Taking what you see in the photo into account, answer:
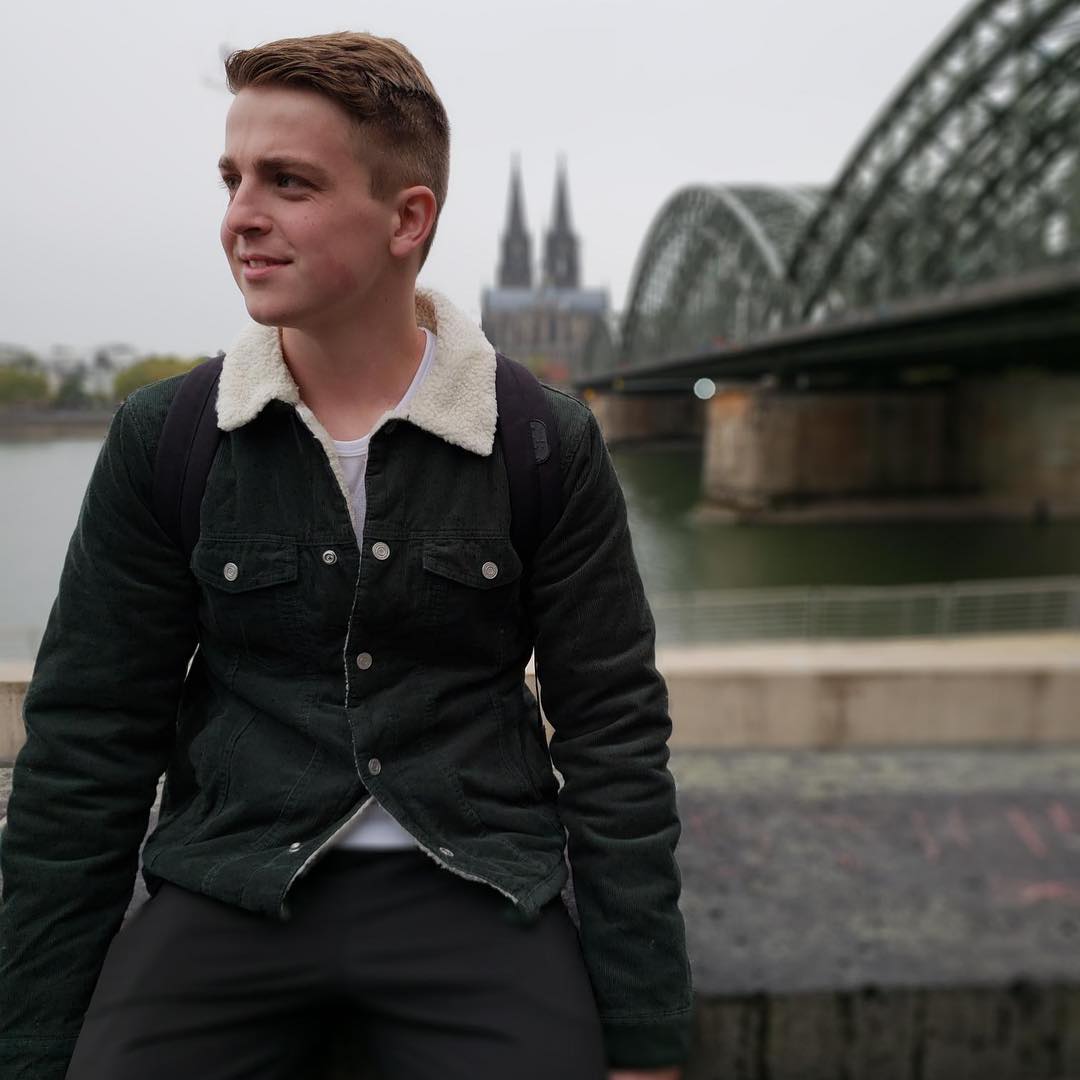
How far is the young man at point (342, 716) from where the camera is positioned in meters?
1.39

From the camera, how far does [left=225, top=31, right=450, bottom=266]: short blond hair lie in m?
1.33

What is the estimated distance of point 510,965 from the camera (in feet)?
4.71

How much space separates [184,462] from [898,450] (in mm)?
35380

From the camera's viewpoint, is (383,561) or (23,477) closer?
(383,561)

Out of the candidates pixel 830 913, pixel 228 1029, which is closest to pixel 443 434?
pixel 228 1029

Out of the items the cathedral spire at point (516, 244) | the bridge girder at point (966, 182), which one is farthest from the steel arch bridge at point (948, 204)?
the cathedral spire at point (516, 244)

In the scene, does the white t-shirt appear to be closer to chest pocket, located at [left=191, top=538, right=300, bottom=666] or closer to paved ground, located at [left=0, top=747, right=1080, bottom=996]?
chest pocket, located at [left=191, top=538, right=300, bottom=666]

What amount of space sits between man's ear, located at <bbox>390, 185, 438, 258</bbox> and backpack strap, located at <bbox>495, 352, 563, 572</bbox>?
0.85ft

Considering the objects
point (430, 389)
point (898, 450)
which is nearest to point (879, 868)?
point (430, 389)

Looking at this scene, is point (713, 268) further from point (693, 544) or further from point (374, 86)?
point (374, 86)

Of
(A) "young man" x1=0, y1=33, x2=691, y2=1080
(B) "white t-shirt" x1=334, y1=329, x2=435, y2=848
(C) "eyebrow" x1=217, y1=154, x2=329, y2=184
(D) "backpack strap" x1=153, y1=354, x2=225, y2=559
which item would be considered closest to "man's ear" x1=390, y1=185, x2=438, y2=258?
(A) "young man" x1=0, y1=33, x2=691, y2=1080

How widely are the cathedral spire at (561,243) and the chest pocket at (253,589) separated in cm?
9695

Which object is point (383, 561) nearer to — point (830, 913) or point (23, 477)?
point (830, 913)

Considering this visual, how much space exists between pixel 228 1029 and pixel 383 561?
→ 0.67 meters
